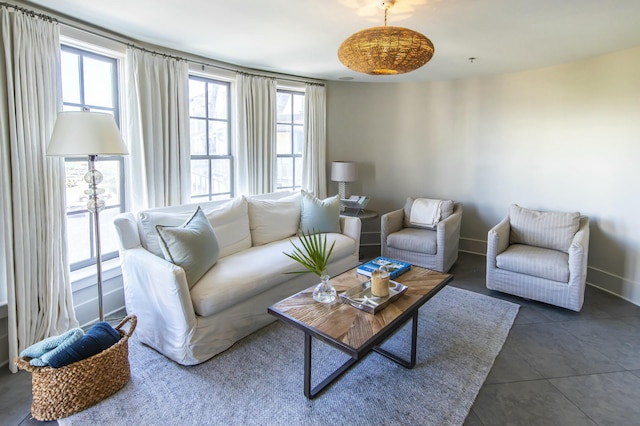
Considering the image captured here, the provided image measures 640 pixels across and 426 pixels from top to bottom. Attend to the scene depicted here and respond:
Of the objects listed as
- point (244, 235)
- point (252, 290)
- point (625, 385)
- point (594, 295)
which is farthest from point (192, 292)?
point (594, 295)

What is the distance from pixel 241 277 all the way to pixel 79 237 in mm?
1499

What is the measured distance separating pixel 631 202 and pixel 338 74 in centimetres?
339

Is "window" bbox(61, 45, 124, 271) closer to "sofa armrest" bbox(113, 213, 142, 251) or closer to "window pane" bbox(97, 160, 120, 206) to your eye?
"window pane" bbox(97, 160, 120, 206)

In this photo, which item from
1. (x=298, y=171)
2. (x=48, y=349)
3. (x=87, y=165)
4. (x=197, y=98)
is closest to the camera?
(x=48, y=349)

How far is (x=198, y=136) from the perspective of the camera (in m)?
3.95

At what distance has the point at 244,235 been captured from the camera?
11.2ft

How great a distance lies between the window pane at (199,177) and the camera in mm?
3951

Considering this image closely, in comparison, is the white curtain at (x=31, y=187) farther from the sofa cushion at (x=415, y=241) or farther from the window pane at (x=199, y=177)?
the sofa cushion at (x=415, y=241)

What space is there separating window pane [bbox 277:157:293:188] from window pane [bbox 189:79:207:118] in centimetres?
125

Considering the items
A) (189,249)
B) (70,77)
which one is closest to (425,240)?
(189,249)

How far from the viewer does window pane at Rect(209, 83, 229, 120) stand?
404 cm

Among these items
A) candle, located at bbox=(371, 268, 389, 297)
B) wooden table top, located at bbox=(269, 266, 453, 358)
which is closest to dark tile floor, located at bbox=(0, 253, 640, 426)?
wooden table top, located at bbox=(269, 266, 453, 358)

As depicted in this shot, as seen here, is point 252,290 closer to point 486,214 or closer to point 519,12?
point 519,12

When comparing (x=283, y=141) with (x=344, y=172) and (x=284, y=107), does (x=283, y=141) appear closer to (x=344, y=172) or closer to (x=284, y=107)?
(x=284, y=107)
